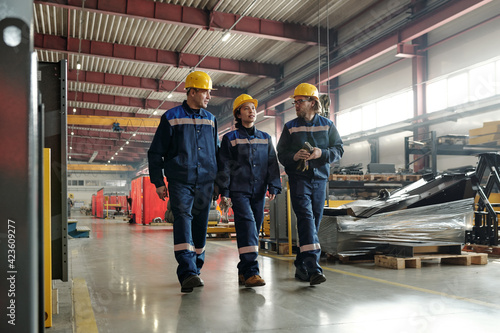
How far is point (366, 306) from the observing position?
2934 millimetres

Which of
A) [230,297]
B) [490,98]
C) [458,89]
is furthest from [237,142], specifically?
[458,89]

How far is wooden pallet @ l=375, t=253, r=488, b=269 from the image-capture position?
480cm

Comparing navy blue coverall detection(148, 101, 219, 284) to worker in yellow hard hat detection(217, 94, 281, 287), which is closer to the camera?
navy blue coverall detection(148, 101, 219, 284)

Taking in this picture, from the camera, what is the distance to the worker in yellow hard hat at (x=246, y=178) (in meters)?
3.79

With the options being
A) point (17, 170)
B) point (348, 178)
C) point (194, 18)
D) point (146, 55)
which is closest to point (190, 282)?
point (17, 170)

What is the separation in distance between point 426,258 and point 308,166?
6.50 feet

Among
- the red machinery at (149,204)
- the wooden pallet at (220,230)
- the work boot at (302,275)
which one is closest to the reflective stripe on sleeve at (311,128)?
the work boot at (302,275)

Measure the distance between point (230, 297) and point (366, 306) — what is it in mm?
982

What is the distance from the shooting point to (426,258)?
492 cm

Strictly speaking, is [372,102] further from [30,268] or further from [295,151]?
[30,268]

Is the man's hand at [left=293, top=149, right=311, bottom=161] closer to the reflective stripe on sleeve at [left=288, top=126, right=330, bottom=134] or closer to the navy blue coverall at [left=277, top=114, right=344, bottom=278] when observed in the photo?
the navy blue coverall at [left=277, top=114, right=344, bottom=278]

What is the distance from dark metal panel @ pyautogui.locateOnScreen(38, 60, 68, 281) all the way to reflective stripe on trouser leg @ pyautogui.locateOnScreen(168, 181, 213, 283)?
3.10ft

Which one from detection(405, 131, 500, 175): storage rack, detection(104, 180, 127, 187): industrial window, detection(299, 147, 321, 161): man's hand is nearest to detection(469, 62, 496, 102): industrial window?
detection(405, 131, 500, 175): storage rack

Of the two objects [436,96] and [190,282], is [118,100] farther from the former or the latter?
[190,282]
